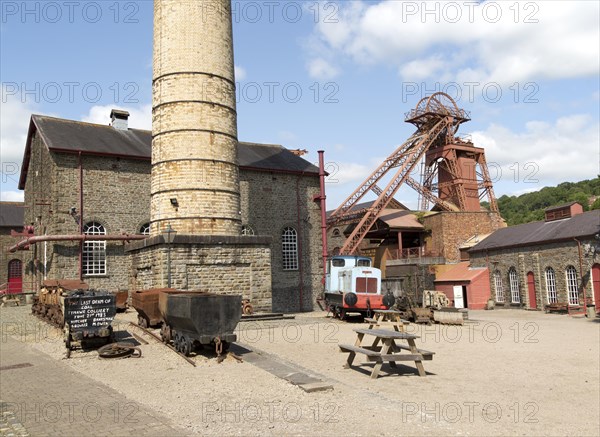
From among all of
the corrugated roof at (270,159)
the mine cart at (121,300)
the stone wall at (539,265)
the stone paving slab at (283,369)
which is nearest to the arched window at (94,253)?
the mine cart at (121,300)

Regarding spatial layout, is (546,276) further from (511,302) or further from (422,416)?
(422,416)

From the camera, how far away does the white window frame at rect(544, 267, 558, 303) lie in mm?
25250

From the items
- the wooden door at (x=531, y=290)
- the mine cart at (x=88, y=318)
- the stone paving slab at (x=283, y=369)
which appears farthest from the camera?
the wooden door at (x=531, y=290)

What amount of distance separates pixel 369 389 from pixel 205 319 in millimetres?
3557

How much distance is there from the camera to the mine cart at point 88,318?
11.1 m

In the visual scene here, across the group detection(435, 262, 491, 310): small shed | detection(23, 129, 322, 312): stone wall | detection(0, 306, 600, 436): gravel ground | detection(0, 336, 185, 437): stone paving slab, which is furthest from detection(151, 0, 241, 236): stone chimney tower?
detection(435, 262, 491, 310): small shed

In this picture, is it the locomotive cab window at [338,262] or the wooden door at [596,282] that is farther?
the wooden door at [596,282]

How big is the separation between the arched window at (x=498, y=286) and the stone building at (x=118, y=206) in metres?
10.1

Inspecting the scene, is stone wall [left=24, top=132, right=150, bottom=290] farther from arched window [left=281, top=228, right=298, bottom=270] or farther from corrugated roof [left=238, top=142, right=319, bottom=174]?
arched window [left=281, top=228, right=298, bottom=270]

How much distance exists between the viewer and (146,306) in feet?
43.3

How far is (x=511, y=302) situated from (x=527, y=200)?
180 ft

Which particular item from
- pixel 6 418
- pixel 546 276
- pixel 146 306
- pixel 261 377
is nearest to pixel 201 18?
pixel 146 306

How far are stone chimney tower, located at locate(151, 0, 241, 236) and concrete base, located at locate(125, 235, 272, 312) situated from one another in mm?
559

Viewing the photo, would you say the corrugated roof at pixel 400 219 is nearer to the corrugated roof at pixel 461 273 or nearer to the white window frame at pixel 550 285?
the corrugated roof at pixel 461 273
